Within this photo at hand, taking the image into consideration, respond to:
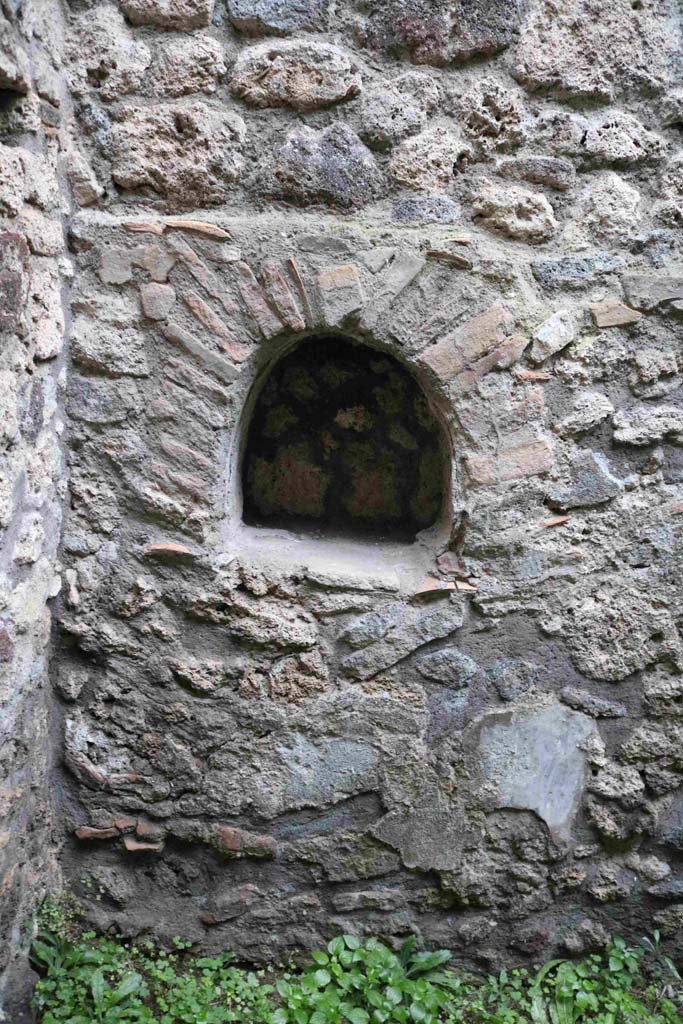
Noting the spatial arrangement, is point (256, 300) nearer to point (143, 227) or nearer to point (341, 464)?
point (143, 227)

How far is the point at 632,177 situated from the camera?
7.34 feet

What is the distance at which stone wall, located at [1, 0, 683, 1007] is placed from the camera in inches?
85.2

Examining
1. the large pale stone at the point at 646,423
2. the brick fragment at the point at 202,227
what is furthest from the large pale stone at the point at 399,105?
the large pale stone at the point at 646,423

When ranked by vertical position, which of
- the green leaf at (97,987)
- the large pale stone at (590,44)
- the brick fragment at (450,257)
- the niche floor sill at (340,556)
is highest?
the large pale stone at (590,44)

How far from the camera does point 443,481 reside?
2.44 meters

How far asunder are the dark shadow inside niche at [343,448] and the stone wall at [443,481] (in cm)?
11

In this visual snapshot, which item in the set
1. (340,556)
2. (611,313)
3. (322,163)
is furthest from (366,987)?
(322,163)

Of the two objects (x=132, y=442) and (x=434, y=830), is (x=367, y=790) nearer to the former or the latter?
(x=434, y=830)

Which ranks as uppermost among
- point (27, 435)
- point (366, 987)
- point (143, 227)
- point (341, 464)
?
point (143, 227)

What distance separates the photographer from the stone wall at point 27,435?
1900 mm

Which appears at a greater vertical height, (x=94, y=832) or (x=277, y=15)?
(x=277, y=15)

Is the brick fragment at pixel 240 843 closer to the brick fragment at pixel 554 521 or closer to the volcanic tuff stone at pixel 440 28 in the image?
the brick fragment at pixel 554 521

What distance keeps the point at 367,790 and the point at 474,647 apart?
506 mm

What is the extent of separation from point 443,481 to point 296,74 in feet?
3.85
